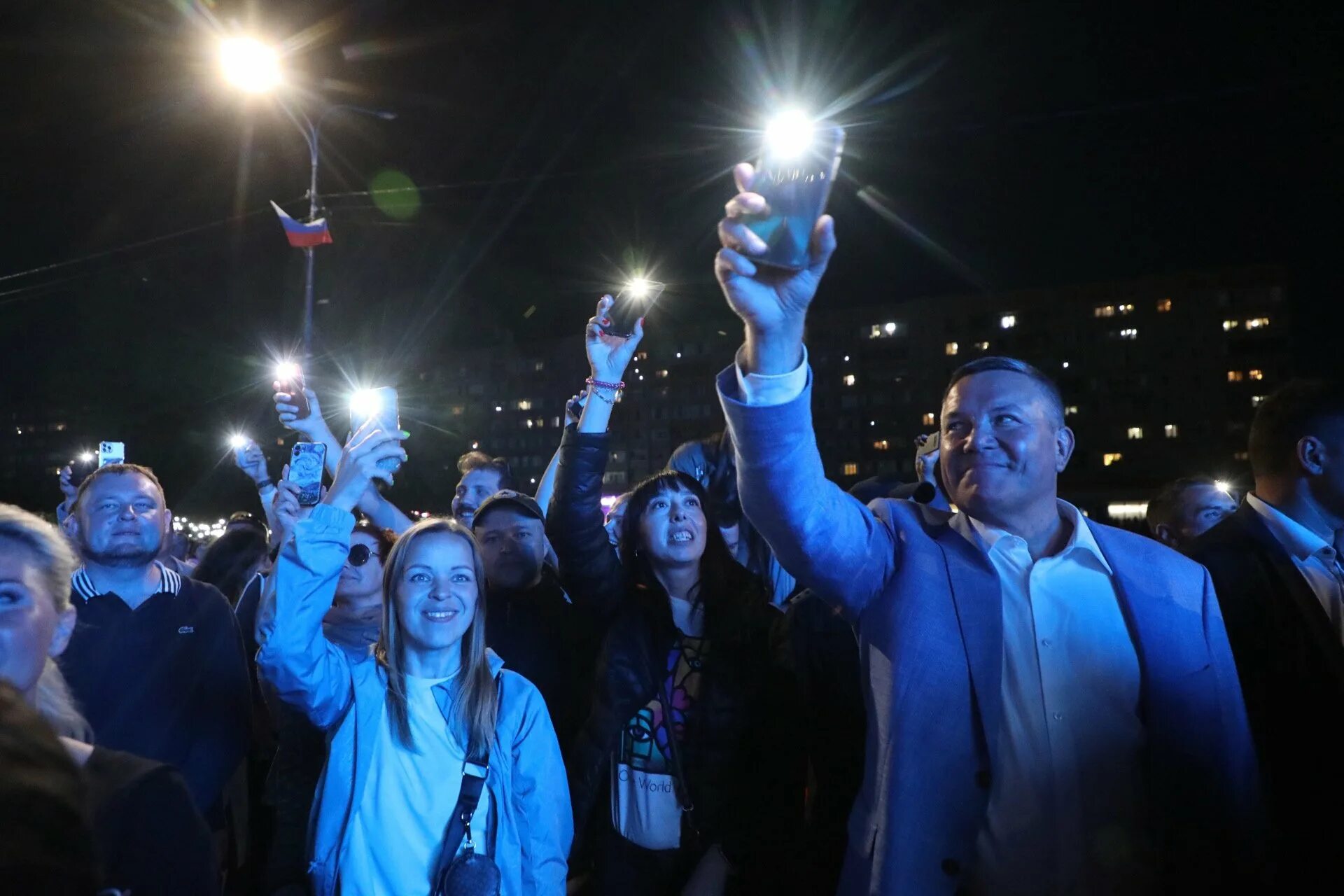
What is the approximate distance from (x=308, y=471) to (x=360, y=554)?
0.66 meters

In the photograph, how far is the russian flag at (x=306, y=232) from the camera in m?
8.91

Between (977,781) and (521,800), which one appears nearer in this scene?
(977,781)

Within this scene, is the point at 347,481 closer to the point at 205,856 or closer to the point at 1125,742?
the point at 205,856

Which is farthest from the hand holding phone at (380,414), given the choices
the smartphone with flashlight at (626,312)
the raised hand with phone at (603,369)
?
the smartphone with flashlight at (626,312)

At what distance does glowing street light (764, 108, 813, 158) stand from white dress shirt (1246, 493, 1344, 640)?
257 cm

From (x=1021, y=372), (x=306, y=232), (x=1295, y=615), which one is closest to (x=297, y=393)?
(x=1021, y=372)

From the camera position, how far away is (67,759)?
110 cm

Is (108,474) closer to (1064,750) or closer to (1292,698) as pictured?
(1064,750)

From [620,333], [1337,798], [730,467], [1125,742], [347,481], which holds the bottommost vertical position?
[1337,798]

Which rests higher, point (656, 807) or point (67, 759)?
point (67, 759)

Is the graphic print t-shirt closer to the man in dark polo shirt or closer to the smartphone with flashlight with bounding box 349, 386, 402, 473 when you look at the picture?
the smartphone with flashlight with bounding box 349, 386, 402, 473

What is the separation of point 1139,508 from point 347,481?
8213 cm

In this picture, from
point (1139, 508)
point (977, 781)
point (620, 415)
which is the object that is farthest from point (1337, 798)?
point (620, 415)

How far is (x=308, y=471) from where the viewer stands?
3.52m
